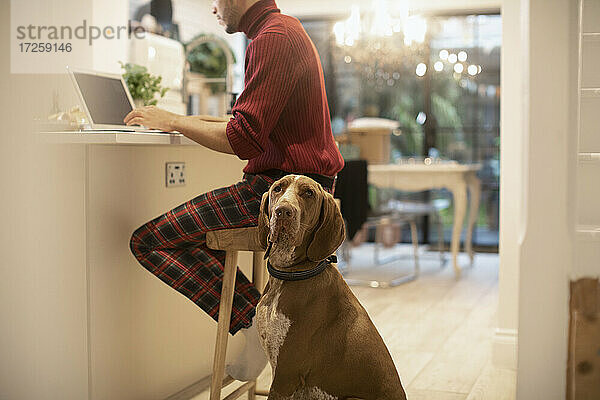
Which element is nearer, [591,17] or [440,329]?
[591,17]

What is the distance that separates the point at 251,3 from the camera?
2139 mm

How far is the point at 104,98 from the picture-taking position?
236 cm

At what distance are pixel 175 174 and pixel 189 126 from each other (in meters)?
0.50

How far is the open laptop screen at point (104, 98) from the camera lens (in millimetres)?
2266

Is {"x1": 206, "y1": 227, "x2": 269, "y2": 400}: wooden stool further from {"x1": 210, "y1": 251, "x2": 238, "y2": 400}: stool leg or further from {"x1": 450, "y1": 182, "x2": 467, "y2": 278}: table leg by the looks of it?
{"x1": 450, "y1": 182, "x2": 467, "y2": 278}: table leg

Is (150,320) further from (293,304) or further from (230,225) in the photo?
(293,304)

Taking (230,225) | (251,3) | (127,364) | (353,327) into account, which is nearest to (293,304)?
(353,327)

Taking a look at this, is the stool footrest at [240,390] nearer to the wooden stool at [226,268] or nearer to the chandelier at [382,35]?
the wooden stool at [226,268]

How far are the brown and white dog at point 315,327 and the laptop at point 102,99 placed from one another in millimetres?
698

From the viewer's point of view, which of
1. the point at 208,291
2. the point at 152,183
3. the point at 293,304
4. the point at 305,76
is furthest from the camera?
the point at 152,183

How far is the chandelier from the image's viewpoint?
555 cm

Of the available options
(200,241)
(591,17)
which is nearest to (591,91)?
(591,17)

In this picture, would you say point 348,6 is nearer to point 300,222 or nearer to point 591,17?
point 591,17

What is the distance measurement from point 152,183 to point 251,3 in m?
0.68
